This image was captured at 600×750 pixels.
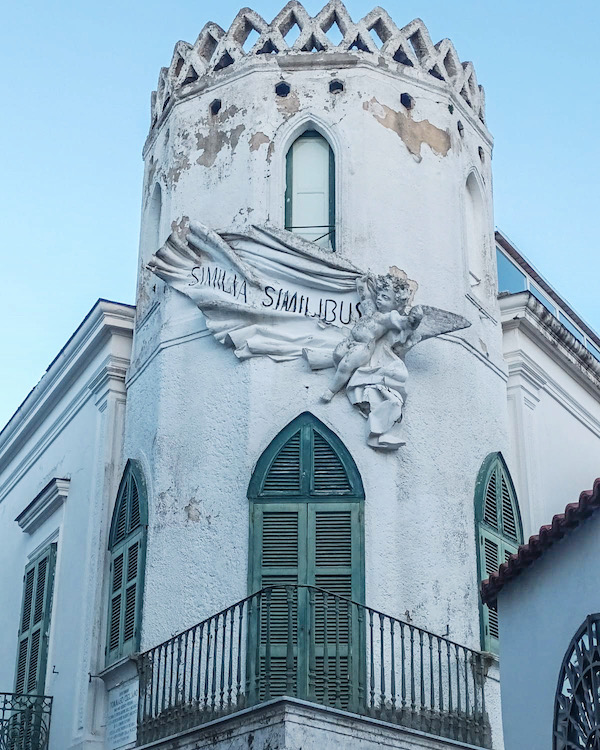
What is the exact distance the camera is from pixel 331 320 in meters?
13.9

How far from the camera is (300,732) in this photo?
11227 millimetres

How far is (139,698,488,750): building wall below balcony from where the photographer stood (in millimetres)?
11219

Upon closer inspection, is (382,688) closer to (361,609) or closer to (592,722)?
(361,609)

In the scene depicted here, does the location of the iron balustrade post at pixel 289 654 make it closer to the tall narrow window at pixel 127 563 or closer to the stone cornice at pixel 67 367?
the tall narrow window at pixel 127 563

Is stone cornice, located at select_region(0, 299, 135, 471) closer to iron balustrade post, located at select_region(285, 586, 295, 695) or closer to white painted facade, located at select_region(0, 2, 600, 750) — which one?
white painted facade, located at select_region(0, 2, 600, 750)

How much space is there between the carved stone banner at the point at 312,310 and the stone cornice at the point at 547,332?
5.95 feet

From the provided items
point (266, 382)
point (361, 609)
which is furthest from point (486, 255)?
point (361, 609)

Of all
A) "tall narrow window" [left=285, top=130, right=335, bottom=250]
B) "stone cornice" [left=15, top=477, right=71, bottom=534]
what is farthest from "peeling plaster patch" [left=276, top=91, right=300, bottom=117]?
"stone cornice" [left=15, top=477, right=71, bottom=534]

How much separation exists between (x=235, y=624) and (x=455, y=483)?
104 inches

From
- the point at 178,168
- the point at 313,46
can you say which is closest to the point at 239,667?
the point at 178,168

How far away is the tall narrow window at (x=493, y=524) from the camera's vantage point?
13.2m

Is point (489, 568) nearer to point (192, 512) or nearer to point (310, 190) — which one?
point (192, 512)

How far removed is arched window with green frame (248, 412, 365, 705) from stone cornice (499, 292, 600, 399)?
10.8 ft

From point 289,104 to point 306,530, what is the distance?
4.90m
